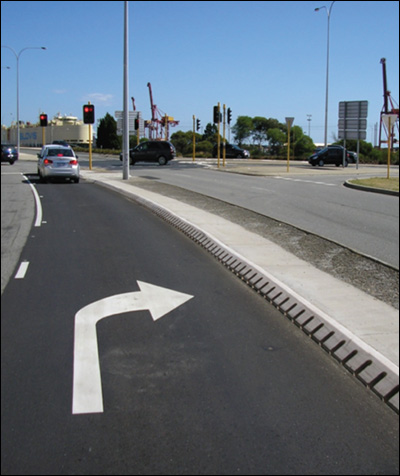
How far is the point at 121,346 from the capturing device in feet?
15.9

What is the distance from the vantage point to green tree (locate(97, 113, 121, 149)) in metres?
56.4

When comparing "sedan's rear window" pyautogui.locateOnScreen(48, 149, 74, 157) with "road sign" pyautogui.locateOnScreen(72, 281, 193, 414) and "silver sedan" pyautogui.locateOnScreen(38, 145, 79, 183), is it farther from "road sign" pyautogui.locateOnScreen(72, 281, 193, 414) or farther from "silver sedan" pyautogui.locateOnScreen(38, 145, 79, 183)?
"road sign" pyautogui.locateOnScreen(72, 281, 193, 414)

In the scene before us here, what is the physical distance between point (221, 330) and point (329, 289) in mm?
1652

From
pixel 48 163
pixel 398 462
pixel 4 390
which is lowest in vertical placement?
pixel 398 462

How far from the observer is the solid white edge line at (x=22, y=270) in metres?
6.94

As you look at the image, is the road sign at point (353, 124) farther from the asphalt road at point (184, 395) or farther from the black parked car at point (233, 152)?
the black parked car at point (233, 152)

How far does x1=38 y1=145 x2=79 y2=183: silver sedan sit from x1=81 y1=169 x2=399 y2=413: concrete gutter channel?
3.51m

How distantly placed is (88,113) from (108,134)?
29920 millimetres

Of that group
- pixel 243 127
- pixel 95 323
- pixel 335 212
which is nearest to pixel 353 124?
pixel 243 127

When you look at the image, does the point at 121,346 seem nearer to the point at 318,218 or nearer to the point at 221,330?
the point at 221,330

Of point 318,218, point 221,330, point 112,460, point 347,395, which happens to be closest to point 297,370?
point 347,395

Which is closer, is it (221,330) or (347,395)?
(347,395)

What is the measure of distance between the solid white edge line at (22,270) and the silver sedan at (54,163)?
4.00 meters

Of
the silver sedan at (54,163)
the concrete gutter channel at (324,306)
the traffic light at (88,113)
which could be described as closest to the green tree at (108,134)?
the traffic light at (88,113)
